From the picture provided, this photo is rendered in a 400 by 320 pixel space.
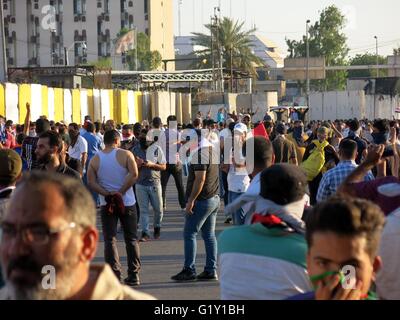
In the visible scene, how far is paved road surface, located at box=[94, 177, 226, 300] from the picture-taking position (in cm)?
1139

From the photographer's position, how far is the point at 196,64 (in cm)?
9500

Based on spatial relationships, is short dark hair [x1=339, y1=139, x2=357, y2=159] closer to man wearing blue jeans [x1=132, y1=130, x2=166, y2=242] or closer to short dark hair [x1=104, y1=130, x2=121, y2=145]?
short dark hair [x1=104, y1=130, x2=121, y2=145]

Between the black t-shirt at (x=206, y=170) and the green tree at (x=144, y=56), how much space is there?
344ft

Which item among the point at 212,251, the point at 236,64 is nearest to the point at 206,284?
the point at 212,251

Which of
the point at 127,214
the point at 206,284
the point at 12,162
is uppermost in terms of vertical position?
the point at 12,162

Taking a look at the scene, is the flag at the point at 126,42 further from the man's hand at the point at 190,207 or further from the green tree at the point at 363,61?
the man's hand at the point at 190,207

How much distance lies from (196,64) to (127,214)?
274 ft

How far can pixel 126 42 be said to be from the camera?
112 metres

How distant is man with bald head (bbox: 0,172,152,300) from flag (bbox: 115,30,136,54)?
108 metres

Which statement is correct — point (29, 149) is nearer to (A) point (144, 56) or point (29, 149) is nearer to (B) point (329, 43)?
(A) point (144, 56)

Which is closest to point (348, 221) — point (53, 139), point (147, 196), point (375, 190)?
point (375, 190)

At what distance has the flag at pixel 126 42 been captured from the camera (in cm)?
11081

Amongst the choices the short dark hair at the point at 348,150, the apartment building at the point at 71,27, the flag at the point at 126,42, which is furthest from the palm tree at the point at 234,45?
the short dark hair at the point at 348,150
